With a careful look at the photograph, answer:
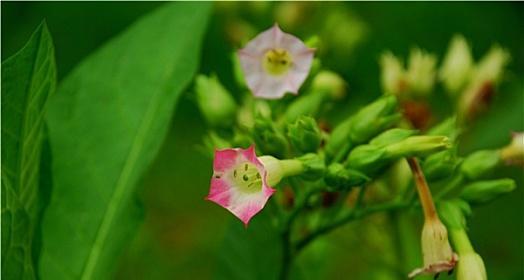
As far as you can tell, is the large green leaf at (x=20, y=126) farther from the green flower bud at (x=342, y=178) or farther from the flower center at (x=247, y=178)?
the green flower bud at (x=342, y=178)

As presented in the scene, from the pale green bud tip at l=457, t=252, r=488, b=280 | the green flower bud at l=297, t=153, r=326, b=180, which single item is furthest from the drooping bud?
the green flower bud at l=297, t=153, r=326, b=180

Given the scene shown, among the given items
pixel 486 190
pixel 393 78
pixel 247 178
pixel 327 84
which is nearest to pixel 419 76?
pixel 393 78

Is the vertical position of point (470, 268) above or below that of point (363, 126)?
below

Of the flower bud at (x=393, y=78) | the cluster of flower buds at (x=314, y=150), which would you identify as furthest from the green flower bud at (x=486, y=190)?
the flower bud at (x=393, y=78)

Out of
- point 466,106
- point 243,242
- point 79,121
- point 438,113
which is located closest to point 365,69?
point 438,113

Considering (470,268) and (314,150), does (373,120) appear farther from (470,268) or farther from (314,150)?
(470,268)

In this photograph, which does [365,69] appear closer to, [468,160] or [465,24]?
[465,24]
